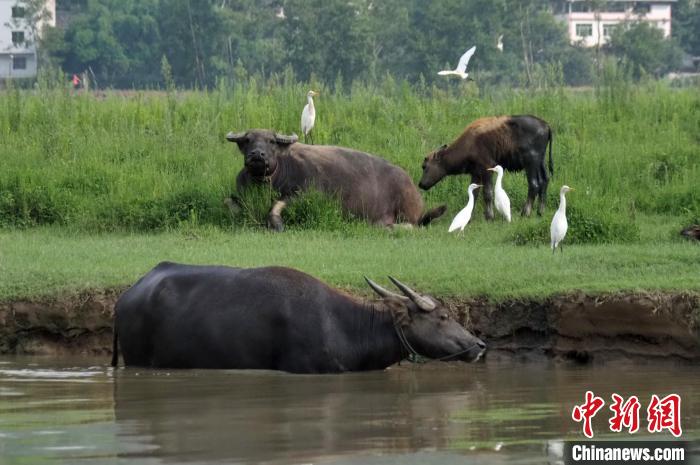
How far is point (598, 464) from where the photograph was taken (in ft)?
26.1

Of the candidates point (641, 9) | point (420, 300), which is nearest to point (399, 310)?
point (420, 300)

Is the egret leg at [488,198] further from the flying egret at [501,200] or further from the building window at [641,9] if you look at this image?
the building window at [641,9]

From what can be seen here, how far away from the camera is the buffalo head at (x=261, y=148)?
16453 millimetres

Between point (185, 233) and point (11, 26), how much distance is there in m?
67.7

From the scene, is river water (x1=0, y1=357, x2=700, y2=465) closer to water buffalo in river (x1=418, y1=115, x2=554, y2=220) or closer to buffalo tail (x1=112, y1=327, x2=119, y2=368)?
buffalo tail (x1=112, y1=327, x2=119, y2=368)

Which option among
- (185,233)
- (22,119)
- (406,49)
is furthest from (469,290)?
(406,49)

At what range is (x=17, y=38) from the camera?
79438mm

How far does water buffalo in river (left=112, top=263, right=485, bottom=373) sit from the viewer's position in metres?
10.8

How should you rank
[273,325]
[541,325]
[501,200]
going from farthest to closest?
[501,200] < [541,325] < [273,325]

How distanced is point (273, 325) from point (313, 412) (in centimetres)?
159

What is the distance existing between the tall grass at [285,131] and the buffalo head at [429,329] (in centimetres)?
389

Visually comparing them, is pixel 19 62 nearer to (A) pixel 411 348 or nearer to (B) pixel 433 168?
(B) pixel 433 168

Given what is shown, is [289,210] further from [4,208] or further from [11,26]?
[11,26]

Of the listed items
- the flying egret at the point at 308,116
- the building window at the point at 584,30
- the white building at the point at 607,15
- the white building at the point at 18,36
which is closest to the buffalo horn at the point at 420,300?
the flying egret at the point at 308,116
